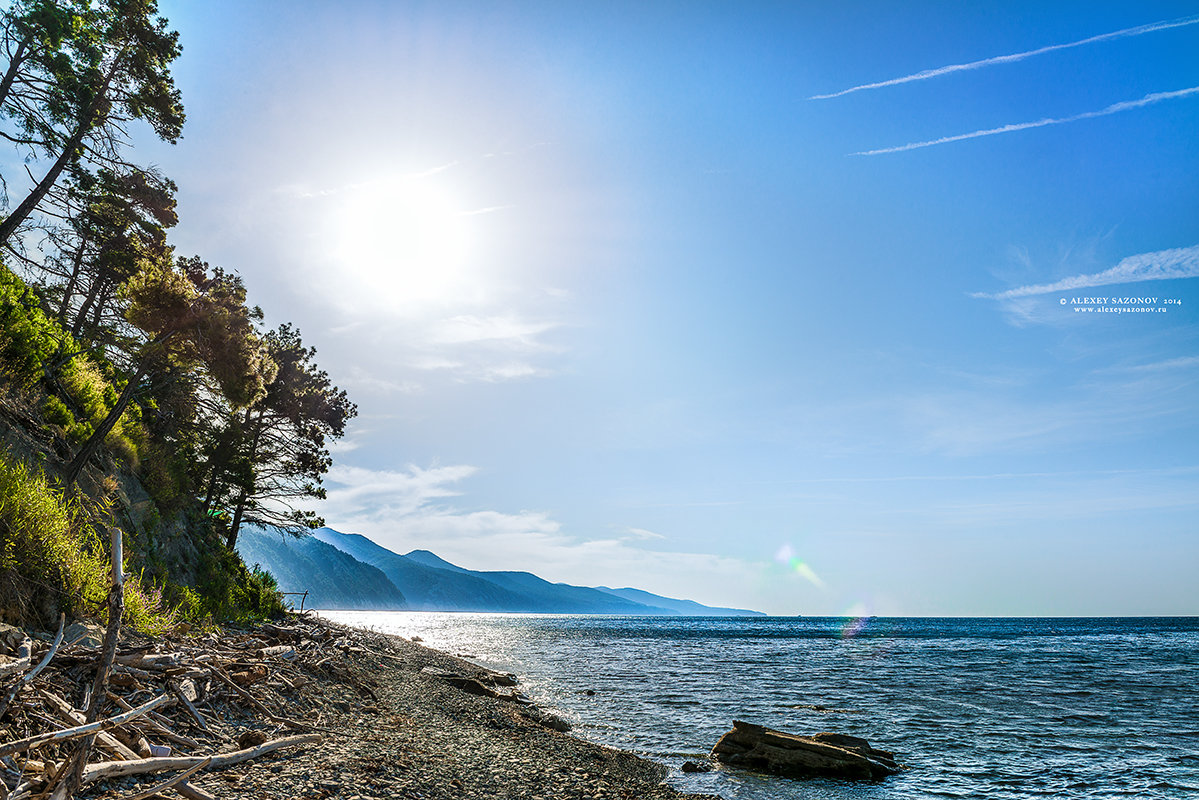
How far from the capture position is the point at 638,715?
898 inches

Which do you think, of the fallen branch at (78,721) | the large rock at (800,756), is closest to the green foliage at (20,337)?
Result: the fallen branch at (78,721)

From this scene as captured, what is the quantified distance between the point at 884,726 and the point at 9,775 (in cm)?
2573

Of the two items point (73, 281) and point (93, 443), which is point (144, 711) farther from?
point (73, 281)

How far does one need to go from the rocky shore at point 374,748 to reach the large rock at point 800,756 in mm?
2859

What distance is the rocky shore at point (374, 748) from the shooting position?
8.20 meters

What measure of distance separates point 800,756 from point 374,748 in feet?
35.8

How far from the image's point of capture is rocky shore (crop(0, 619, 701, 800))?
8195 millimetres

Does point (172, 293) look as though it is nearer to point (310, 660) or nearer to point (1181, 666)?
point (310, 660)

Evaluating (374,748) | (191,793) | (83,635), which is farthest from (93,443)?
(191,793)

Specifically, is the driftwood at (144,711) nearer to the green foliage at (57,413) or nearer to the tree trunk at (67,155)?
the green foliage at (57,413)

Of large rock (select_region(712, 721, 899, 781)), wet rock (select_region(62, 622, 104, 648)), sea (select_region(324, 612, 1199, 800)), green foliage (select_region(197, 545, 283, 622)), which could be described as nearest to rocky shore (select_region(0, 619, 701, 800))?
wet rock (select_region(62, 622, 104, 648))

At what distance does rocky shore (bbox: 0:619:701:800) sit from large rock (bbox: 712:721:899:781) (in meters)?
2.86

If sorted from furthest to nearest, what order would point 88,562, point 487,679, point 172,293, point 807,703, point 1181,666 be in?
1. point 1181,666
2. point 487,679
3. point 807,703
4. point 172,293
5. point 88,562

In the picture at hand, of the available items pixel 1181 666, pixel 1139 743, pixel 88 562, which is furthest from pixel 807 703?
pixel 1181 666
